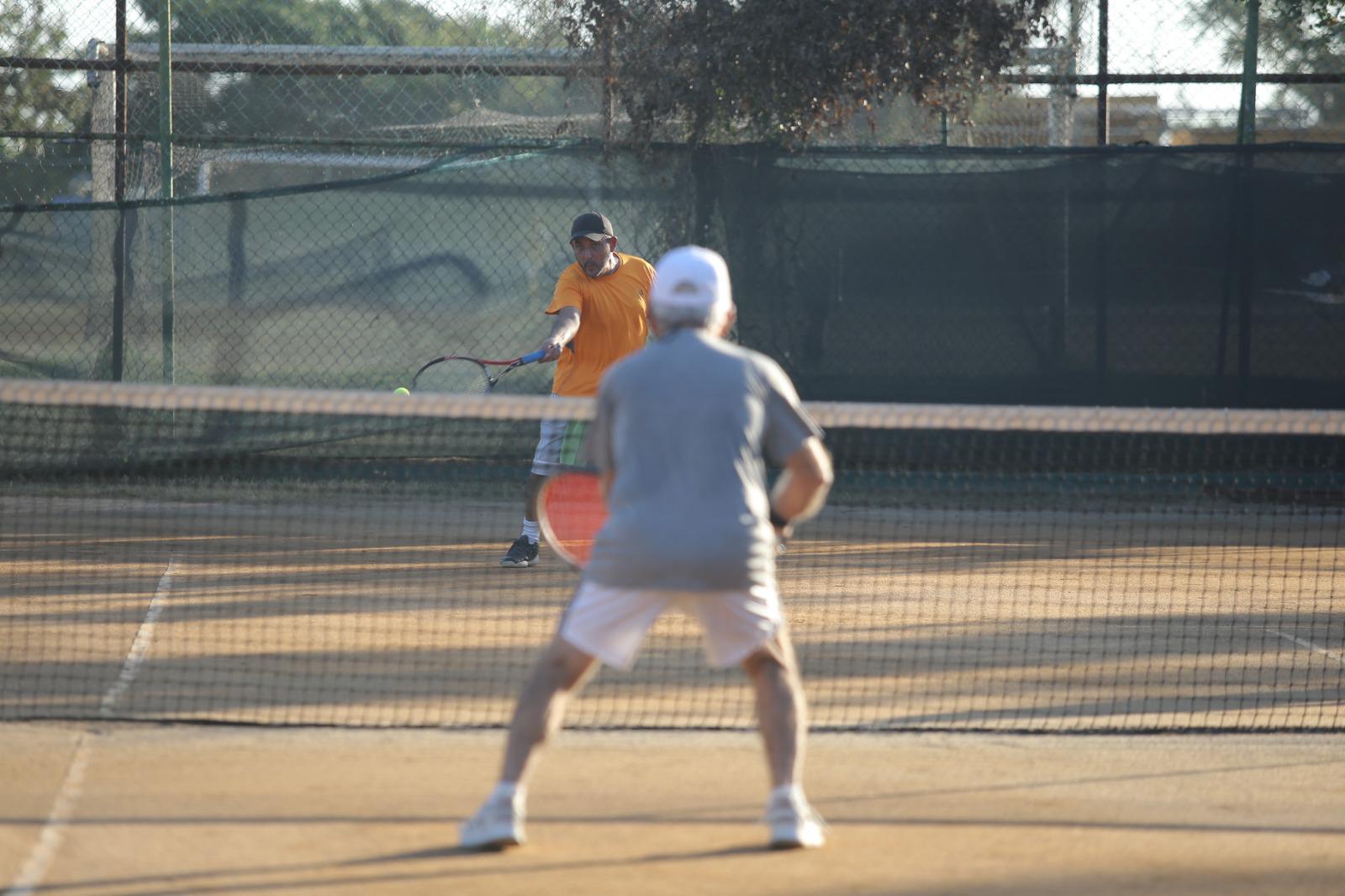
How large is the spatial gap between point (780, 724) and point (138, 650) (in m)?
3.23

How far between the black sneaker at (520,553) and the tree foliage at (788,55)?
362 cm

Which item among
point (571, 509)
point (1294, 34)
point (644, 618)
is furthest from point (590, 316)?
point (1294, 34)

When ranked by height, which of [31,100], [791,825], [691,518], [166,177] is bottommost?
[791,825]

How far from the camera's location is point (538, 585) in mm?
7625

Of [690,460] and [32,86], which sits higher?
[32,86]

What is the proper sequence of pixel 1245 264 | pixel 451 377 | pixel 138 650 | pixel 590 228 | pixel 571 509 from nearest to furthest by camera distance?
pixel 571 509
pixel 138 650
pixel 590 228
pixel 451 377
pixel 1245 264

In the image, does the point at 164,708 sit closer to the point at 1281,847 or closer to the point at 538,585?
the point at 538,585

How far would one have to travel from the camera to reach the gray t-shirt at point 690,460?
3605mm

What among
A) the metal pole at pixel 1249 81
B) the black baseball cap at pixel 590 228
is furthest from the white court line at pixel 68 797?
the metal pole at pixel 1249 81

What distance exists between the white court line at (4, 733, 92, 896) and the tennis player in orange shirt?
319cm

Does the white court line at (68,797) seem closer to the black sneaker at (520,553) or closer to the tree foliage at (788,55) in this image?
the black sneaker at (520,553)

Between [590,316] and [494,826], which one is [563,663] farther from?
[590,316]

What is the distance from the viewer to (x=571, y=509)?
17.4 feet

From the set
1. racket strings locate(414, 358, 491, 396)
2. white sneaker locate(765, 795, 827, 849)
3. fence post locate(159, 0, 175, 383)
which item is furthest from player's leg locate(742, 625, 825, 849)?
fence post locate(159, 0, 175, 383)
